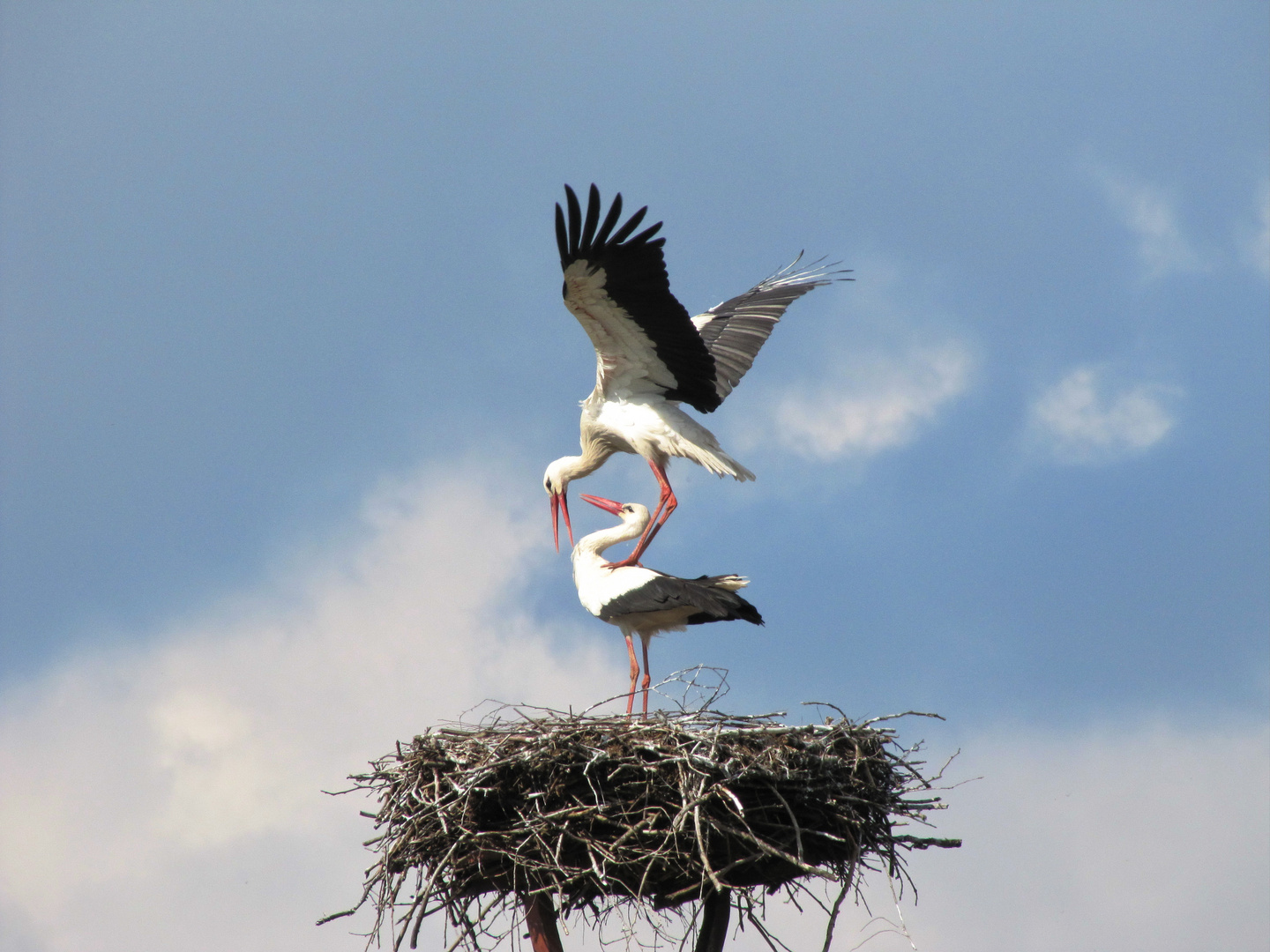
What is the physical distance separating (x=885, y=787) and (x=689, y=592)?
194cm

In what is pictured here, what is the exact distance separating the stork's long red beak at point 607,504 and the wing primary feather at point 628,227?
2.02 meters

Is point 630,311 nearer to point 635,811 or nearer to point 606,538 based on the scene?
point 606,538

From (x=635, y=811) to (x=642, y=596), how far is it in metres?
2.27

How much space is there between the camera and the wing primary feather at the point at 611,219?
307 inches

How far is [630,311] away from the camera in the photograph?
8.57 meters

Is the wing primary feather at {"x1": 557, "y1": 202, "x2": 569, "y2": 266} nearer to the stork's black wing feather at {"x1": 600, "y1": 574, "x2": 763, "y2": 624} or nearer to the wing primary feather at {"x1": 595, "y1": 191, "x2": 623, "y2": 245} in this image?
the wing primary feather at {"x1": 595, "y1": 191, "x2": 623, "y2": 245}

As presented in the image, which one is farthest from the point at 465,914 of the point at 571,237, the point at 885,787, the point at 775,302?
the point at 775,302

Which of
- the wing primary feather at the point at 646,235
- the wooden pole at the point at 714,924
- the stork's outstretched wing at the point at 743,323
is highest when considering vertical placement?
the stork's outstretched wing at the point at 743,323

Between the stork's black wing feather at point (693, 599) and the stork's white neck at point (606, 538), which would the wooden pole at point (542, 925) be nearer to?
the stork's black wing feather at point (693, 599)

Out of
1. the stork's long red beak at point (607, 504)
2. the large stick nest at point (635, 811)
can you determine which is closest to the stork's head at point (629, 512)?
the stork's long red beak at point (607, 504)

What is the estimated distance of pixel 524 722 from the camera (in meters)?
6.50

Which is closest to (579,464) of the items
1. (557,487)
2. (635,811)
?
(557,487)

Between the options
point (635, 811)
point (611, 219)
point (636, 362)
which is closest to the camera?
point (635, 811)

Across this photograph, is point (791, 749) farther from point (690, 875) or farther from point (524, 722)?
point (524, 722)
